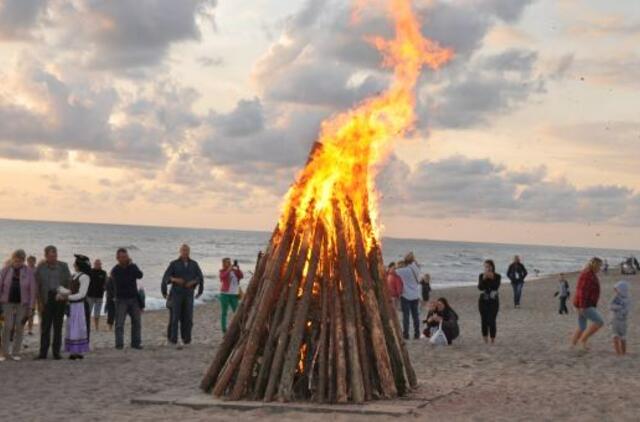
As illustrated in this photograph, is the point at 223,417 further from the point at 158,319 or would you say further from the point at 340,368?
the point at 158,319

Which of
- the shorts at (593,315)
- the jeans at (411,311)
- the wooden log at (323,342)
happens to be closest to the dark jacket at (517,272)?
the jeans at (411,311)

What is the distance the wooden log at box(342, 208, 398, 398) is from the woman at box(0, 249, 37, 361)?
5785 mm

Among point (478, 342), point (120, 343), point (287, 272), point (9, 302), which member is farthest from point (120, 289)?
Result: point (478, 342)

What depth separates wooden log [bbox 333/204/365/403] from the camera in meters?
9.70

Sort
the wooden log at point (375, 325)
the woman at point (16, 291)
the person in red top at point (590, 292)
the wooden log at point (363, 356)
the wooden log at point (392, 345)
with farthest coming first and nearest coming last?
the person in red top at point (590, 292)
the woman at point (16, 291)
the wooden log at point (392, 345)
the wooden log at point (375, 325)
the wooden log at point (363, 356)

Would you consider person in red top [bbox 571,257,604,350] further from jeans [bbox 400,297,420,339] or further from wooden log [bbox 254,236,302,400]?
wooden log [bbox 254,236,302,400]

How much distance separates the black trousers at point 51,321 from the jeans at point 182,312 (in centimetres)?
225

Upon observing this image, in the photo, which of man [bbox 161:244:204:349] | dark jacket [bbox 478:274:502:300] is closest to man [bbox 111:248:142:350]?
man [bbox 161:244:204:349]

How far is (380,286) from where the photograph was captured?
1047cm

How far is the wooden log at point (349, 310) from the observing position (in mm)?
9695

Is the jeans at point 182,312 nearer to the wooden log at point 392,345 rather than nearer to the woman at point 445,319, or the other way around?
the woman at point 445,319

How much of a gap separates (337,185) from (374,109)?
3.54 ft

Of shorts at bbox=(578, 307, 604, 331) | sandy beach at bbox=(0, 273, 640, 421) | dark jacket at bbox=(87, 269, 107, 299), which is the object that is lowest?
sandy beach at bbox=(0, 273, 640, 421)

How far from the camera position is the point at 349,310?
990cm
